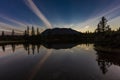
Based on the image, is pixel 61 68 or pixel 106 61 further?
pixel 106 61

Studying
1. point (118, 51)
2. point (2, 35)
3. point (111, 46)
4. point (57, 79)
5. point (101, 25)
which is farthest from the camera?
point (2, 35)

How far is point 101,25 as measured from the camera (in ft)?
292

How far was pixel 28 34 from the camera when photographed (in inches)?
6388

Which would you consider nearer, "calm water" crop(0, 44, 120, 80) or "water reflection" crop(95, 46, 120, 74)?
"calm water" crop(0, 44, 120, 80)

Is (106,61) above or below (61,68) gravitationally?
above

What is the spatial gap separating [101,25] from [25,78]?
82389 millimetres

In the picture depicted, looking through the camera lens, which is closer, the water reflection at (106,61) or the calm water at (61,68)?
the calm water at (61,68)

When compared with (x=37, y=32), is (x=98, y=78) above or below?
below

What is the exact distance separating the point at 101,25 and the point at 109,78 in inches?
3137

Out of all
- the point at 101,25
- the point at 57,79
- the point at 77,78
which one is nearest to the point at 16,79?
the point at 57,79

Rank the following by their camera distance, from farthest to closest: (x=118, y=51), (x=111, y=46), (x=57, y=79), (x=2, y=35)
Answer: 1. (x=2, y=35)
2. (x=111, y=46)
3. (x=118, y=51)
4. (x=57, y=79)

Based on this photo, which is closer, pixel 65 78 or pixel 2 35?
pixel 65 78

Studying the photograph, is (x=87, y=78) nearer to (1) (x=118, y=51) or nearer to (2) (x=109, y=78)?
(2) (x=109, y=78)

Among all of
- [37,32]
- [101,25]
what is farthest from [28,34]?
[101,25]
